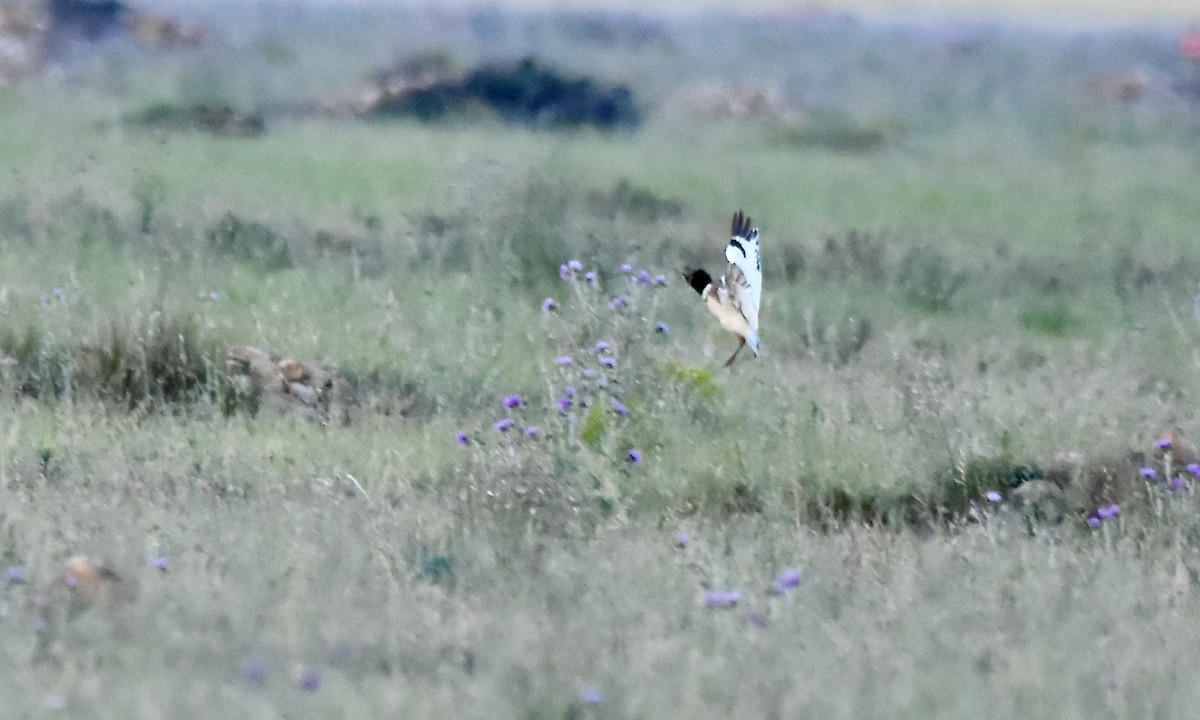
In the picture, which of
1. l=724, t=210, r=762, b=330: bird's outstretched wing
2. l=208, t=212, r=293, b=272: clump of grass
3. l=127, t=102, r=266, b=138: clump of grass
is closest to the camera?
l=724, t=210, r=762, b=330: bird's outstretched wing

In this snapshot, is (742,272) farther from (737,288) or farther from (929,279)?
(929,279)

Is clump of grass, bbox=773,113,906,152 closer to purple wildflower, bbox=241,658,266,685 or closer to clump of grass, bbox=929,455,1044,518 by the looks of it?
clump of grass, bbox=929,455,1044,518

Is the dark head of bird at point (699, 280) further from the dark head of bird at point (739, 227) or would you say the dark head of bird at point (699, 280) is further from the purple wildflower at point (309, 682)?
the purple wildflower at point (309, 682)

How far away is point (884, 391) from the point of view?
9.12 m

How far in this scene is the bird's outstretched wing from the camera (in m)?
7.40

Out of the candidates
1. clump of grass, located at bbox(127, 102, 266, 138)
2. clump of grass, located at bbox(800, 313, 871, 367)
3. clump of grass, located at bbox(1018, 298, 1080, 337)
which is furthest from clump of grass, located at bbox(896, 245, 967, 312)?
clump of grass, located at bbox(127, 102, 266, 138)

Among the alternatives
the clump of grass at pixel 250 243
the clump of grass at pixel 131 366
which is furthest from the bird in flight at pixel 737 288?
the clump of grass at pixel 250 243

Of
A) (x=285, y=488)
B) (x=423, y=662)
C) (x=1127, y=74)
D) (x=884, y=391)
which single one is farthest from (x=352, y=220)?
(x=1127, y=74)

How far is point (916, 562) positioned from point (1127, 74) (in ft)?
59.9

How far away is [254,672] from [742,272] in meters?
3.37

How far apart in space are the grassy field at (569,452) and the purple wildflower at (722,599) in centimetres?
3

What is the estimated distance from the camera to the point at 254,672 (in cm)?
450

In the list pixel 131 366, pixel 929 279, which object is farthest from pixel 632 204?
pixel 131 366

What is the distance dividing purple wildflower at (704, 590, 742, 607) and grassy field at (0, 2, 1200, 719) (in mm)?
29
